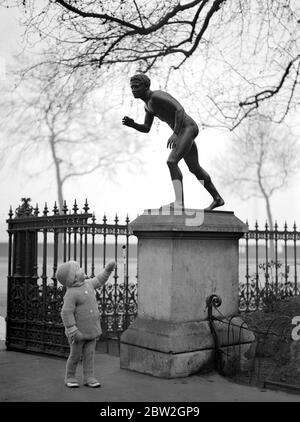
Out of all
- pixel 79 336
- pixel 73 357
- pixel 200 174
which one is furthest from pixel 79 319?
pixel 200 174

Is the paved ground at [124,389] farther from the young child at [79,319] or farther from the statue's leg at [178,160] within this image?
the statue's leg at [178,160]

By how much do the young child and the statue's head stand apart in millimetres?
2280

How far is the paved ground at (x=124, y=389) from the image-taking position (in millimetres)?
4863

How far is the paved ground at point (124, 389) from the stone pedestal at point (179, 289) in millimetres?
230

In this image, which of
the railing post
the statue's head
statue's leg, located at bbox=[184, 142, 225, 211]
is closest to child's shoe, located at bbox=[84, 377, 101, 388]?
statue's leg, located at bbox=[184, 142, 225, 211]

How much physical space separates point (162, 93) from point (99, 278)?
8.12 feet

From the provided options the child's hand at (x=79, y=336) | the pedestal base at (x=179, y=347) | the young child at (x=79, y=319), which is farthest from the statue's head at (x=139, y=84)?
the child's hand at (x=79, y=336)

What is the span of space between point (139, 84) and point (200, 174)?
4.72 feet

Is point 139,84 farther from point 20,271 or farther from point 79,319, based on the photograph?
point 20,271

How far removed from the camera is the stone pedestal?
5750mm

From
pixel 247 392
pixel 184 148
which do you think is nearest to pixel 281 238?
pixel 184 148

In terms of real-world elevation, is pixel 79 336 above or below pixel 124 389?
above

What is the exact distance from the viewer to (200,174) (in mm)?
6820

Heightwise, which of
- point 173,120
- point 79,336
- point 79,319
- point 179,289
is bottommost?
point 79,336
